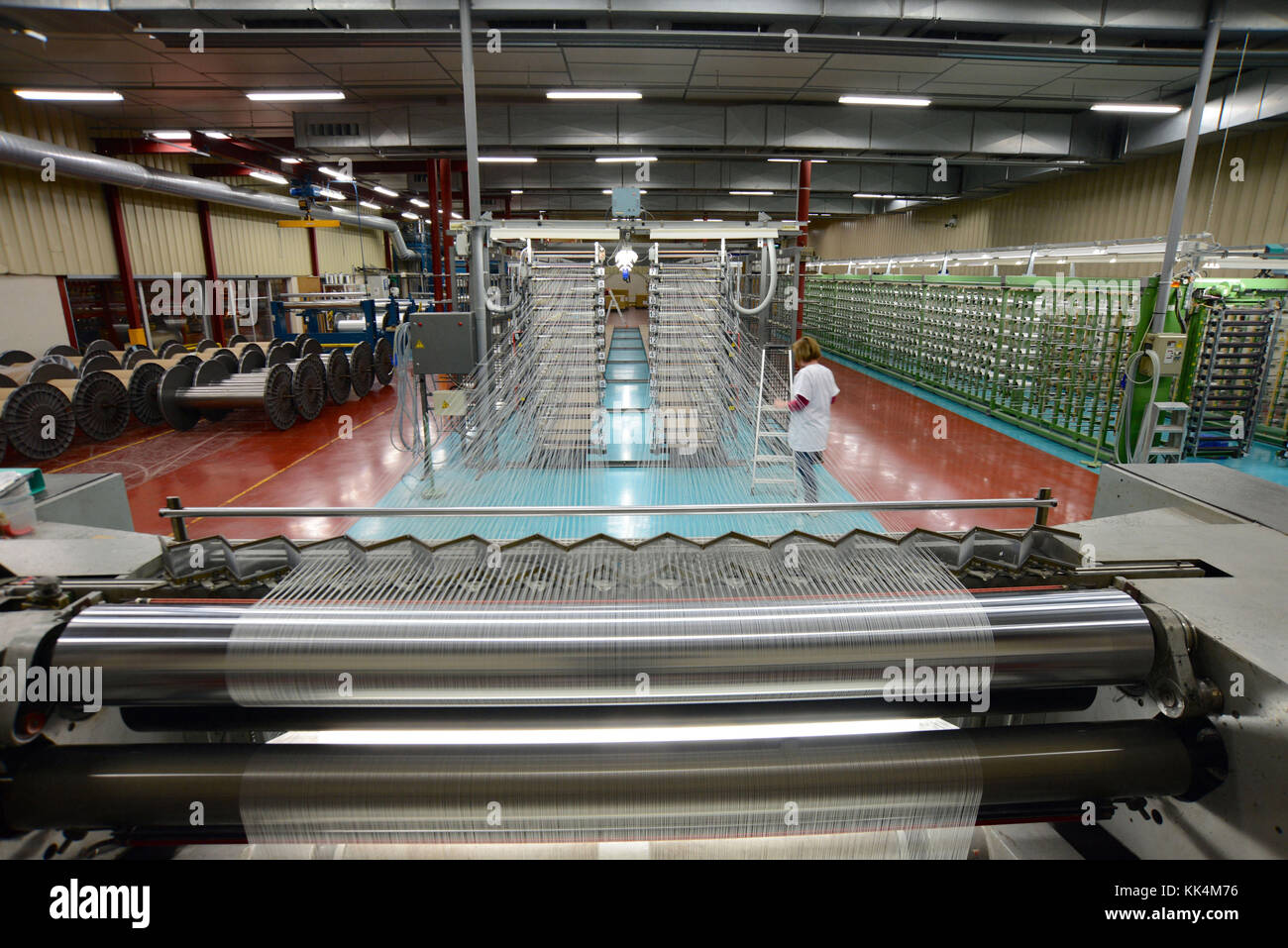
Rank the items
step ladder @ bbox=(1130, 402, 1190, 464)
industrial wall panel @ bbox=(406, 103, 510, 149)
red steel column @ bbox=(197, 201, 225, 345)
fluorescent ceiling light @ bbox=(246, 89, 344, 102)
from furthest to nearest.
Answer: red steel column @ bbox=(197, 201, 225, 345)
industrial wall panel @ bbox=(406, 103, 510, 149)
fluorescent ceiling light @ bbox=(246, 89, 344, 102)
step ladder @ bbox=(1130, 402, 1190, 464)

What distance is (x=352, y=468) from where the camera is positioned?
22.0ft

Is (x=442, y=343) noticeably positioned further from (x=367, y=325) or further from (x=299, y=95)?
(x=367, y=325)

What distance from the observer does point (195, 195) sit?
12.1m

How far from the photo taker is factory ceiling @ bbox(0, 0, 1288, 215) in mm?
5742

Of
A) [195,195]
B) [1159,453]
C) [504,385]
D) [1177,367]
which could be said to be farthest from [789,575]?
[195,195]

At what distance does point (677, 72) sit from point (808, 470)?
578 cm

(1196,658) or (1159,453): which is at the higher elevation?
(1196,658)

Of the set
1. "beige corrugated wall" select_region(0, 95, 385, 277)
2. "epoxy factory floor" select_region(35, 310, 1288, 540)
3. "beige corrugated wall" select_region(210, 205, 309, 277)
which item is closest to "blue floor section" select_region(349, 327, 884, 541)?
"epoxy factory floor" select_region(35, 310, 1288, 540)

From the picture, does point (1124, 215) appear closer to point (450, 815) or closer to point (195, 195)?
point (450, 815)

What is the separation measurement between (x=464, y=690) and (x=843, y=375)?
12.9 meters

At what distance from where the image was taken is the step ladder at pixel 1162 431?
18.4 feet

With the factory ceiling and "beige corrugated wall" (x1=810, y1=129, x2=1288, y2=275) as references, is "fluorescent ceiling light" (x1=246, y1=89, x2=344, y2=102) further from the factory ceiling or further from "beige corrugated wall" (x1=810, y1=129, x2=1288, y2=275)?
"beige corrugated wall" (x1=810, y1=129, x2=1288, y2=275)

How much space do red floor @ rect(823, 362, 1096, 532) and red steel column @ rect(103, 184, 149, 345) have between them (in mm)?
12755
